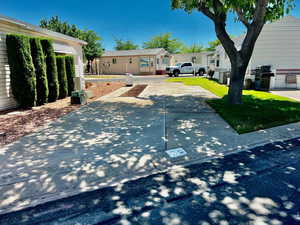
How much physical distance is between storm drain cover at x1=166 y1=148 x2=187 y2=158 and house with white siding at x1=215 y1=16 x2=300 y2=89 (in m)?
12.1

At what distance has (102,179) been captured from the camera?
2.96 metres

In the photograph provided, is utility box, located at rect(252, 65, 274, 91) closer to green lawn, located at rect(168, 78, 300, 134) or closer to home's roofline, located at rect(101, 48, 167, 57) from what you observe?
green lawn, located at rect(168, 78, 300, 134)

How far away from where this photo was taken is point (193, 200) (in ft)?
8.02

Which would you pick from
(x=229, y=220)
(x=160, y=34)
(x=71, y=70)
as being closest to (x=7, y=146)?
(x=229, y=220)

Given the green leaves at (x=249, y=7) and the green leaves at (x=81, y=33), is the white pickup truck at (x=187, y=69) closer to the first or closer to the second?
the green leaves at (x=81, y=33)

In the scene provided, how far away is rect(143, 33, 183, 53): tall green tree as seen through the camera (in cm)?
5400

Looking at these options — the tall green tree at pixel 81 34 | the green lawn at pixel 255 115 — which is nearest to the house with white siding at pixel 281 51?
the green lawn at pixel 255 115

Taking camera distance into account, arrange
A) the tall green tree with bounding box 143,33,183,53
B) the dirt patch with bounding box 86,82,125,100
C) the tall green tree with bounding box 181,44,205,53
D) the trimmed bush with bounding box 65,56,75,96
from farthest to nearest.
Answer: the tall green tree with bounding box 181,44,205,53 < the tall green tree with bounding box 143,33,183,53 < the dirt patch with bounding box 86,82,125,100 < the trimmed bush with bounding box 65,56,75,96

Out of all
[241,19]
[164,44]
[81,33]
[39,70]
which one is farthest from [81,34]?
[241,19]

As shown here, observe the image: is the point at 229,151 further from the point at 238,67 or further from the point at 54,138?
the point at 238,67

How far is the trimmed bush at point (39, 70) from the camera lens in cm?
757

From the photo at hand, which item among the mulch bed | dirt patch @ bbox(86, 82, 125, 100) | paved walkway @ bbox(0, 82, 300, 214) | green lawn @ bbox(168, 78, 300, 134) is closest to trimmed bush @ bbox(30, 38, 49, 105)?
the mulch bed

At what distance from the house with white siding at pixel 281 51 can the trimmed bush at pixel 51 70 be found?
12.8 meters

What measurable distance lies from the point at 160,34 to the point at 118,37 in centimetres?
1269
